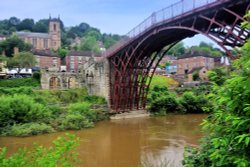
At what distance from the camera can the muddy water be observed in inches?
623

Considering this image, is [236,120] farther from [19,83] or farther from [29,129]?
[19,83]

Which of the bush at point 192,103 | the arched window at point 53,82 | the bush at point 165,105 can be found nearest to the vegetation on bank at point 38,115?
the bush at point 165,105

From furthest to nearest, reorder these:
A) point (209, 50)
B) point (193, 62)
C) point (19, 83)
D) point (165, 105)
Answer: point (209, 50), point (193, 62), point (19, 83), point (165, 105)

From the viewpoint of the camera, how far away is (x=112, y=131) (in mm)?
24922

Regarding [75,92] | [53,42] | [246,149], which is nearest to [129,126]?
[75,92]

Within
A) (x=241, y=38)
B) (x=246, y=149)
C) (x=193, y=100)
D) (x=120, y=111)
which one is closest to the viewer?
(x=246, y=149)

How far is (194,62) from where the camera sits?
222ft

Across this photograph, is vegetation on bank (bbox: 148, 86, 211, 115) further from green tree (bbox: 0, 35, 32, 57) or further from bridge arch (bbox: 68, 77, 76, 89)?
green tree (bbox: 0, 35, 32, 57)

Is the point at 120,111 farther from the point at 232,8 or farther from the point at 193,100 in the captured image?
the point at 232,8

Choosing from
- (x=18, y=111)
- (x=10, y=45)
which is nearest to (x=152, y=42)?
(x=18, y=111)

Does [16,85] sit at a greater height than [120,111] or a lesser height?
greater

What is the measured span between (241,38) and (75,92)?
75.9 ft

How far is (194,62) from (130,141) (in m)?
50.3

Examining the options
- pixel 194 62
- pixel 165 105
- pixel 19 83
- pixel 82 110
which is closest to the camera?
pixel 82 110
